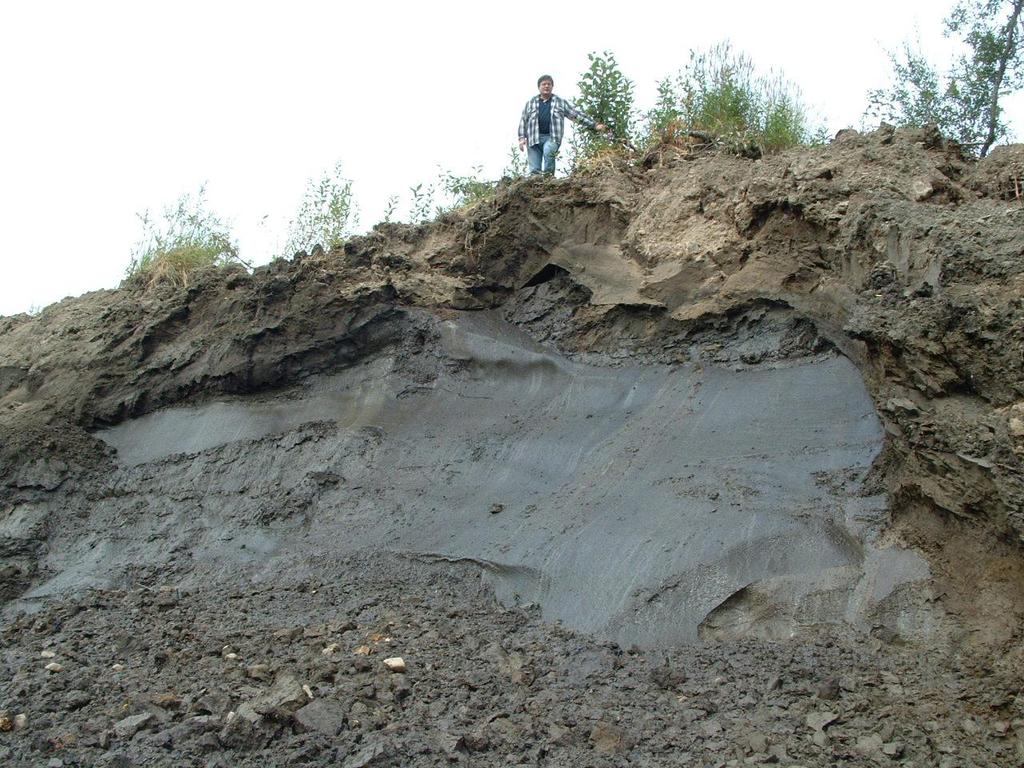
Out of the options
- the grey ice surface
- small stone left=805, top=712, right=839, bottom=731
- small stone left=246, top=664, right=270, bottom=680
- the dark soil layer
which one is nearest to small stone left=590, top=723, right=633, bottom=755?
the dark soil layer

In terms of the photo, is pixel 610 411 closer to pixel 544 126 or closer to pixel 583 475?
pixel 583 475

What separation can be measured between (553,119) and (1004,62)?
4.96m

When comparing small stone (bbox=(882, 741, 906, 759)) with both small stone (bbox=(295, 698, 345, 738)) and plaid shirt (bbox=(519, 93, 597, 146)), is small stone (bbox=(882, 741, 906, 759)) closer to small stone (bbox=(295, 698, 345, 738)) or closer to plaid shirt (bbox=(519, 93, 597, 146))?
small stone (bbox=(295, 698, 345, 738))

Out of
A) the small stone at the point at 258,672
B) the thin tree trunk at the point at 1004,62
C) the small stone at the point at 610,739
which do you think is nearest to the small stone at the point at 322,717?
the small stone at the point at 258,672

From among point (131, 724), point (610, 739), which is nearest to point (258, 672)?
point (131, 724)

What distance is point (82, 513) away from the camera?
6.98 metres

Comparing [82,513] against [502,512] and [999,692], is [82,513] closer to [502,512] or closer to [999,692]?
[502,512]

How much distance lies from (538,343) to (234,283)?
269 centimetres

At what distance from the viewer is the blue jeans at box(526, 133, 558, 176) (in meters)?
Result: 8.50

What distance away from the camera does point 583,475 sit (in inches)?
224

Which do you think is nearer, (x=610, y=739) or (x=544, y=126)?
(x=610, y=739)

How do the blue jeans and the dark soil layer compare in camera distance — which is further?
the blue jeans

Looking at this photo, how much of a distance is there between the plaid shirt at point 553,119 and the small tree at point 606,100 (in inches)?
6.0

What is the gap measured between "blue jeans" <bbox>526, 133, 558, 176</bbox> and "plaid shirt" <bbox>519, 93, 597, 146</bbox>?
4cm
